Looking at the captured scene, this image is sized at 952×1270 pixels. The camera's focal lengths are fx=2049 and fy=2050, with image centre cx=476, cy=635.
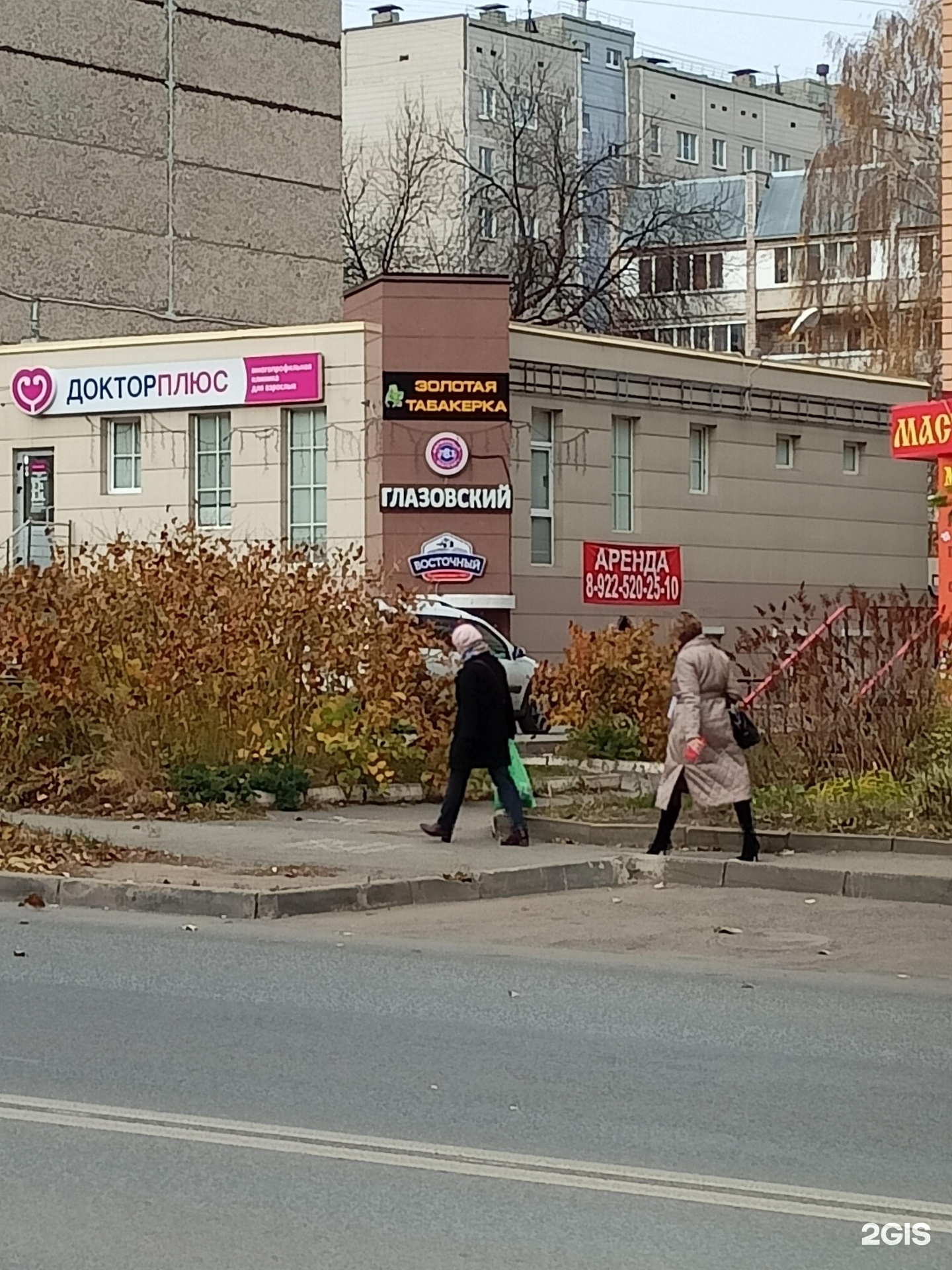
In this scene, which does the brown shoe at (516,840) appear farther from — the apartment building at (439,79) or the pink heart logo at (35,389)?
the apartment building at (439,79)

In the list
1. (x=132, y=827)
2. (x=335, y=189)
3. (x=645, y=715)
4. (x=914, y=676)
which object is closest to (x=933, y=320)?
(x=335, y=189)

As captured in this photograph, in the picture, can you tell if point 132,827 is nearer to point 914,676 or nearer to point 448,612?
point 914,676

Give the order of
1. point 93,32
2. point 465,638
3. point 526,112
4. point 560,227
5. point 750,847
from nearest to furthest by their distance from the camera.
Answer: point 750,847, point 465,638, point 93,32, point 560,227, point 526,112

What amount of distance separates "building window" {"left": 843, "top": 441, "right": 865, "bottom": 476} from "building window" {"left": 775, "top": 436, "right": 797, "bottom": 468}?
128 centimetres

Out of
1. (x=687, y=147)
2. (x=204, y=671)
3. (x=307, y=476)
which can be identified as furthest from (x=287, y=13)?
(x=687, y=147)

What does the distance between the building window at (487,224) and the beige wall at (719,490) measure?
24253 millimetres

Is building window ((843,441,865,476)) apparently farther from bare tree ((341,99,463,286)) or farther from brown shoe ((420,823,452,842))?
brown shoe ((420,823,452,842))

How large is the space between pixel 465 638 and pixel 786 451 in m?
21.6

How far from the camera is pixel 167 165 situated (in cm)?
4088

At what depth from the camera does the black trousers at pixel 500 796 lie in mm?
15094

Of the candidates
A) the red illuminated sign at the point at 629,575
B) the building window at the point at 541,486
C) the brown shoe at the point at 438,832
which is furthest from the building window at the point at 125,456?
the brown shoe at the point at 438,832

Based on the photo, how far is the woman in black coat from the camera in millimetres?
15141

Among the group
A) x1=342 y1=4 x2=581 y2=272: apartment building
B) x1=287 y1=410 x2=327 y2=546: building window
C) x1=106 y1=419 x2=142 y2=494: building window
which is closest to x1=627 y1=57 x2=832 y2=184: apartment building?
x1=342 y1=4 x2=581 y2=272: apartment building

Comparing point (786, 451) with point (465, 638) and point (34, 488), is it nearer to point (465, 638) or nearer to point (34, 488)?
point (34, 488)
